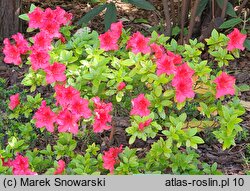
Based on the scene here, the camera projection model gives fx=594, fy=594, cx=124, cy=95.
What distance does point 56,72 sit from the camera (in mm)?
2428

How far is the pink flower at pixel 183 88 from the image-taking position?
2322 millimetres

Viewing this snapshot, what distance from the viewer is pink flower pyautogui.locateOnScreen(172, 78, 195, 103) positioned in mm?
2322

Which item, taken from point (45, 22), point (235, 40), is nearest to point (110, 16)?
point (45, 22)

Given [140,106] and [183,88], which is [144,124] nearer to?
[140,106]

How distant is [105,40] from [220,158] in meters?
0.86

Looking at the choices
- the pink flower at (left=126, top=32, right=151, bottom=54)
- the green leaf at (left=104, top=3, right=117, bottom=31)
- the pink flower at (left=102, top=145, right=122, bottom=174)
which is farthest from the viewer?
the green leaf at (left=104, top=3, right=117, bottom=31)

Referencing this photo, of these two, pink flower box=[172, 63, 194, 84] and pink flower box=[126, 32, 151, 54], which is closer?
pink flower box=[172, 63, 194, 84]

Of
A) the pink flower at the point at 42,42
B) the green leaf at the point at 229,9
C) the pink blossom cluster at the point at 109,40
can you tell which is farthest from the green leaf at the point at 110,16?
the pink flower at the point at 42,42

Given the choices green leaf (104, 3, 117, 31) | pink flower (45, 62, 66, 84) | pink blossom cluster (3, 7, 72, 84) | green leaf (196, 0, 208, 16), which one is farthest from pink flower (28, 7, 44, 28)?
green leaf (196, 0, 208, 16)

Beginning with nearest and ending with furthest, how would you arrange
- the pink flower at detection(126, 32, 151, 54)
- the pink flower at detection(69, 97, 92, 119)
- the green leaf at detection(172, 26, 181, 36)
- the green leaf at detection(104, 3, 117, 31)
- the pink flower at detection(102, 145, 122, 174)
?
1. the pink flower at detection(69, 97, 92, 119)
2. the pink flower at detection(102, 145, 122, 174)
3. the pink flower at detection(126, 32, 151, 54)
4. the green leaf at detection(104, 3, 117, 31)
5. the green leaf at detection(172, 26, 181, 36)

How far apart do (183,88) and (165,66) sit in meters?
0.12

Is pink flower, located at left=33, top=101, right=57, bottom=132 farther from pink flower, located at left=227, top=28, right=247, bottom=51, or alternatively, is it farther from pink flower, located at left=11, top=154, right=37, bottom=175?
pink flower, located at left=227, top=28, right=247, bottom=51

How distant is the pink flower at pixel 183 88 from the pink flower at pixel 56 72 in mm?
457

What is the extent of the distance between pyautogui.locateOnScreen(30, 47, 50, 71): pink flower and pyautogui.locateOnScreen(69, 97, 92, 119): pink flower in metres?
0.24
